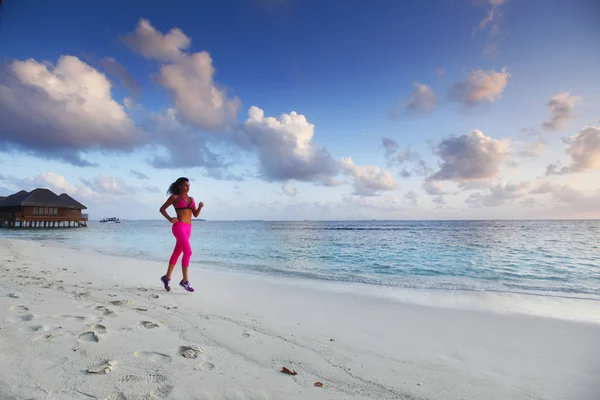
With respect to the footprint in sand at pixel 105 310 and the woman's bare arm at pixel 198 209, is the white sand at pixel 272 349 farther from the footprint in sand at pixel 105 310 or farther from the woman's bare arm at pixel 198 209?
the woman's bare arm at pixel 198 209

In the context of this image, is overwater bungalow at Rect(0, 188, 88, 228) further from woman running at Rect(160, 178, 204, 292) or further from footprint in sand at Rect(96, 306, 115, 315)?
footprint in sand at Rect(96, 306, 115, 315)

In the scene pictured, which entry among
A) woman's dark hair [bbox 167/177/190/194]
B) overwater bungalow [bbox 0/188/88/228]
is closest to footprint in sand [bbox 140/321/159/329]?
woman's dark hair [bbox 167/177/190/194]

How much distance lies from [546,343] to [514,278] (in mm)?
7327

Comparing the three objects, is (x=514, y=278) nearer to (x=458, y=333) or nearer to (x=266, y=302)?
(x=458, y=333)

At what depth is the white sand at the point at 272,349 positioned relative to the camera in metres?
2.26

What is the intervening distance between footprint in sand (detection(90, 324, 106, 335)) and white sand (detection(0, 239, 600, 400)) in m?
0.03

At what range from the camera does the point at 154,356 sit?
2678 mm

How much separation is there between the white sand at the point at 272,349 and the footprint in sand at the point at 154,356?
2 centimetres

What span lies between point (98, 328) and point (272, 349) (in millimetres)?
2012

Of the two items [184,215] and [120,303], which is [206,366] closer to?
[120,303]

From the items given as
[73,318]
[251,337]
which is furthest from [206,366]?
[73,318]

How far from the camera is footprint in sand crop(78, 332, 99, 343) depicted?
9.45 feet

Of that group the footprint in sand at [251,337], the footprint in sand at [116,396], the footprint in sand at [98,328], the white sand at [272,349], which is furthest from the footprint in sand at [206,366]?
the footprint in sand at [98,328]

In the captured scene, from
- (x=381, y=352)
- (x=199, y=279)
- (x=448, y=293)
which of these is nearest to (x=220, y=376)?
(x=381, y=352)
